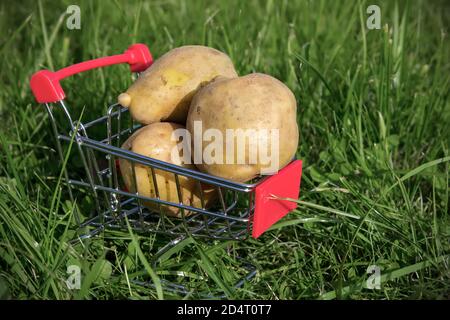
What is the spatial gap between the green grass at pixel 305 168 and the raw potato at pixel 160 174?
0.56 ft

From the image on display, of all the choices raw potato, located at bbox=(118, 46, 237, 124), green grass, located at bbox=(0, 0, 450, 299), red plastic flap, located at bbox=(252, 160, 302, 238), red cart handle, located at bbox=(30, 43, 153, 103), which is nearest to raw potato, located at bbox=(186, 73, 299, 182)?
red plastic flap, located at bbox=(252, 160, 302, 238)

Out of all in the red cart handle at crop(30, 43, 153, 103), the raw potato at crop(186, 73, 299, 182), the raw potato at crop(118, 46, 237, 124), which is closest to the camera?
the raw potato at crop(186, 73, 299, 182)

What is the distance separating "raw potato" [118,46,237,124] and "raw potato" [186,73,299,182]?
19cm

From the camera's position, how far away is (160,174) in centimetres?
227

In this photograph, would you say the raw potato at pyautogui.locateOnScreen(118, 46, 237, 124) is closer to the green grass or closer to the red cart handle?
the red cart handle

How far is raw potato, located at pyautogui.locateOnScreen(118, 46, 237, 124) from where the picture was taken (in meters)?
2.34

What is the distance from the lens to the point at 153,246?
2.54 meters

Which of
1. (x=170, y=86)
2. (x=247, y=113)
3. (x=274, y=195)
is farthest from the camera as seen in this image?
(x=170, y=86)

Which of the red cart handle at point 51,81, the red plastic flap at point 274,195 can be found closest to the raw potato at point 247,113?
the red plastic flap at point 274,195

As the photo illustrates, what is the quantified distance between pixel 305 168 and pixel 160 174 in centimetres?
83

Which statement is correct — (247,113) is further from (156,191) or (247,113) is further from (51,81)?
(51,81)

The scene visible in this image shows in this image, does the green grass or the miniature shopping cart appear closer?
the miniature shopping cart

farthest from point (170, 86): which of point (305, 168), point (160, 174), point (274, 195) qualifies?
point (305, 168)
